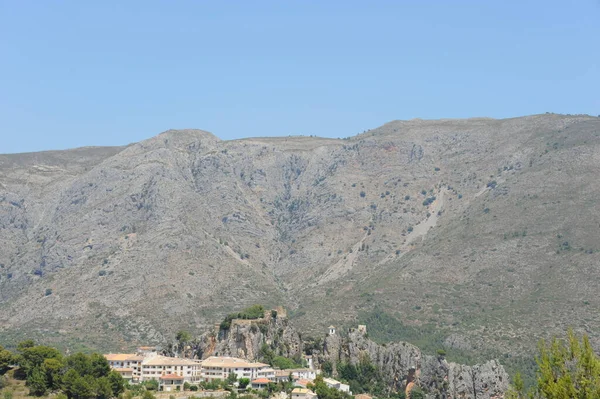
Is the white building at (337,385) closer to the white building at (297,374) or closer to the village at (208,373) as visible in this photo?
the village at (208,373)

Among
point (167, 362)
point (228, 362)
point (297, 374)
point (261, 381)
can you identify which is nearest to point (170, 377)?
point (167, 362)

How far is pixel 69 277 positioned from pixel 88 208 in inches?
1170

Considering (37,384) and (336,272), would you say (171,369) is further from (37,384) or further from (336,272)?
(336,272)

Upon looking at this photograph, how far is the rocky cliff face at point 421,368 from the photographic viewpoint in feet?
340

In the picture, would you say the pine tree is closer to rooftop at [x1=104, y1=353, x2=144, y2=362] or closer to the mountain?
rooftop at [x1=104, y1=353, x2=144, y2=362]

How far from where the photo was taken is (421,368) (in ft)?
365

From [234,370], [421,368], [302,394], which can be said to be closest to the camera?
[302,394]

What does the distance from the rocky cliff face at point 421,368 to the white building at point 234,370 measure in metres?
15.6

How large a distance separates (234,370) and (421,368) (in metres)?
26.6

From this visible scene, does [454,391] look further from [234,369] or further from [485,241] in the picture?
[485,241]

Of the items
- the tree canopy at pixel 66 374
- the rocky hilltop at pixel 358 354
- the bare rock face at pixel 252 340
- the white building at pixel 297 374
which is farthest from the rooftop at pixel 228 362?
the tree canopy at pixel 66 374

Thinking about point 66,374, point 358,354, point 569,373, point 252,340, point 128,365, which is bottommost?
point 358,354

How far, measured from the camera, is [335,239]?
19888 centimetres

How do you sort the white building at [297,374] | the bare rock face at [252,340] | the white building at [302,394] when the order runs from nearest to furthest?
the white building at [302,394]
the white building at [297,374]
the bare rock face at [252,340]
